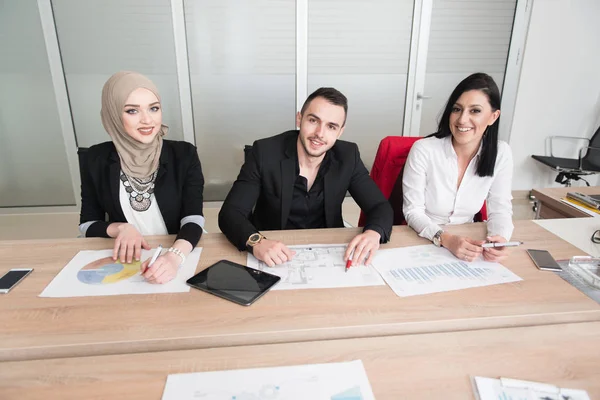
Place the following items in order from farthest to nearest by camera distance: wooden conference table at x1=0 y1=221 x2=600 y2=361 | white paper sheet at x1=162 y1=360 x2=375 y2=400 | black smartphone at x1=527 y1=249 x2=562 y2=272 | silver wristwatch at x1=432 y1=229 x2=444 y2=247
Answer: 1. silver wristwatch at x1=432 y1=229 x2=444 y2=247
2. black smartphone at x1=527 y1=249 x2=562 y2=272
3. wooden conference table at x1=0 y1=221 x2=600 y2=361
4. white paper sheet at x1=162 y1=360 x2=375 y2=400

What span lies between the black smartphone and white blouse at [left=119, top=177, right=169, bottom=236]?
55.8 inches

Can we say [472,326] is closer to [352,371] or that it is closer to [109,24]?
[352,371]

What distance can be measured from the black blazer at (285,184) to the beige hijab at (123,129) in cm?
36

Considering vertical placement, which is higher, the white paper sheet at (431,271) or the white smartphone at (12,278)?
the white smartphone at (12,278)

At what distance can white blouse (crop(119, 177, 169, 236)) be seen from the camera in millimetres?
1551

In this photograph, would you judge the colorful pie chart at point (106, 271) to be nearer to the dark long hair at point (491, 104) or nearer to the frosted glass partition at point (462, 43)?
the dark long hair at point (491, 104)

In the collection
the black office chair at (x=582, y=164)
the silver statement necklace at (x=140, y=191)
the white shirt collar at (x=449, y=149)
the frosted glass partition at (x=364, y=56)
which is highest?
the frosted glass partition at (x=364, y=56)

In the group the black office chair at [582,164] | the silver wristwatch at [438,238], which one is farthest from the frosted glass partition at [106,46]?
the black office chair at [582,164]

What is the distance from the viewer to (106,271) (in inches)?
43.8

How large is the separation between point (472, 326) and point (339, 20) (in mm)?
2980

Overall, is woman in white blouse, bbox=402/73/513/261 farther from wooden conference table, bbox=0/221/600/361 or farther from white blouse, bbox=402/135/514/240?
wooden conference table, bbox=0/221/600/361

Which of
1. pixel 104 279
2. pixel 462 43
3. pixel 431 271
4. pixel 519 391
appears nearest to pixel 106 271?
pixel 104 279

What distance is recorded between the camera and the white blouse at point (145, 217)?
155 centimetres

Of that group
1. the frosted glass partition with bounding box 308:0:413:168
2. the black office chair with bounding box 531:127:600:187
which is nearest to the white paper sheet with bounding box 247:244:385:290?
the frosted glass partition with bounding box 308:0:413:168
